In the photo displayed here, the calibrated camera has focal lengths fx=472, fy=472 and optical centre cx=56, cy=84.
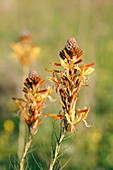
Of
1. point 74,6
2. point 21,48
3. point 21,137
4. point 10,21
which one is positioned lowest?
point 21,137

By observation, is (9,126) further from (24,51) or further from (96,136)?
(24,51)

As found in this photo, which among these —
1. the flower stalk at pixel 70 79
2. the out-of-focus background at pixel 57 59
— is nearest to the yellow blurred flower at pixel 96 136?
the out-of-focus background at pixel 57 59

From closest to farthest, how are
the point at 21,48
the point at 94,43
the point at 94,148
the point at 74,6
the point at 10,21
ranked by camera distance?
the point at 21,48
the point at 94,148
the point at 94,43
the point at 10,21
the point at 74,6

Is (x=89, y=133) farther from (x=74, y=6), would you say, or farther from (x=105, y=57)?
(x=74, y=6)

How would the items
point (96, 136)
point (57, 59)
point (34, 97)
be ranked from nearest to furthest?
point (34, 97) → point (96, 136) → point (57, 59)

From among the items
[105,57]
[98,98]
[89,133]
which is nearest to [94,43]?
[105,57]

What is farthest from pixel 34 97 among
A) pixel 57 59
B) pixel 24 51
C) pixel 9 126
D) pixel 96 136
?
pixel 57 59

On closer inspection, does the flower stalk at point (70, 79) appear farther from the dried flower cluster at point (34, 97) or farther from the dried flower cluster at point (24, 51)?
the dried flower cluster at point (24, 51)

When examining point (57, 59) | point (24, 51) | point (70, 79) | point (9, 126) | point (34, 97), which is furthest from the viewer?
point (57, 59)
